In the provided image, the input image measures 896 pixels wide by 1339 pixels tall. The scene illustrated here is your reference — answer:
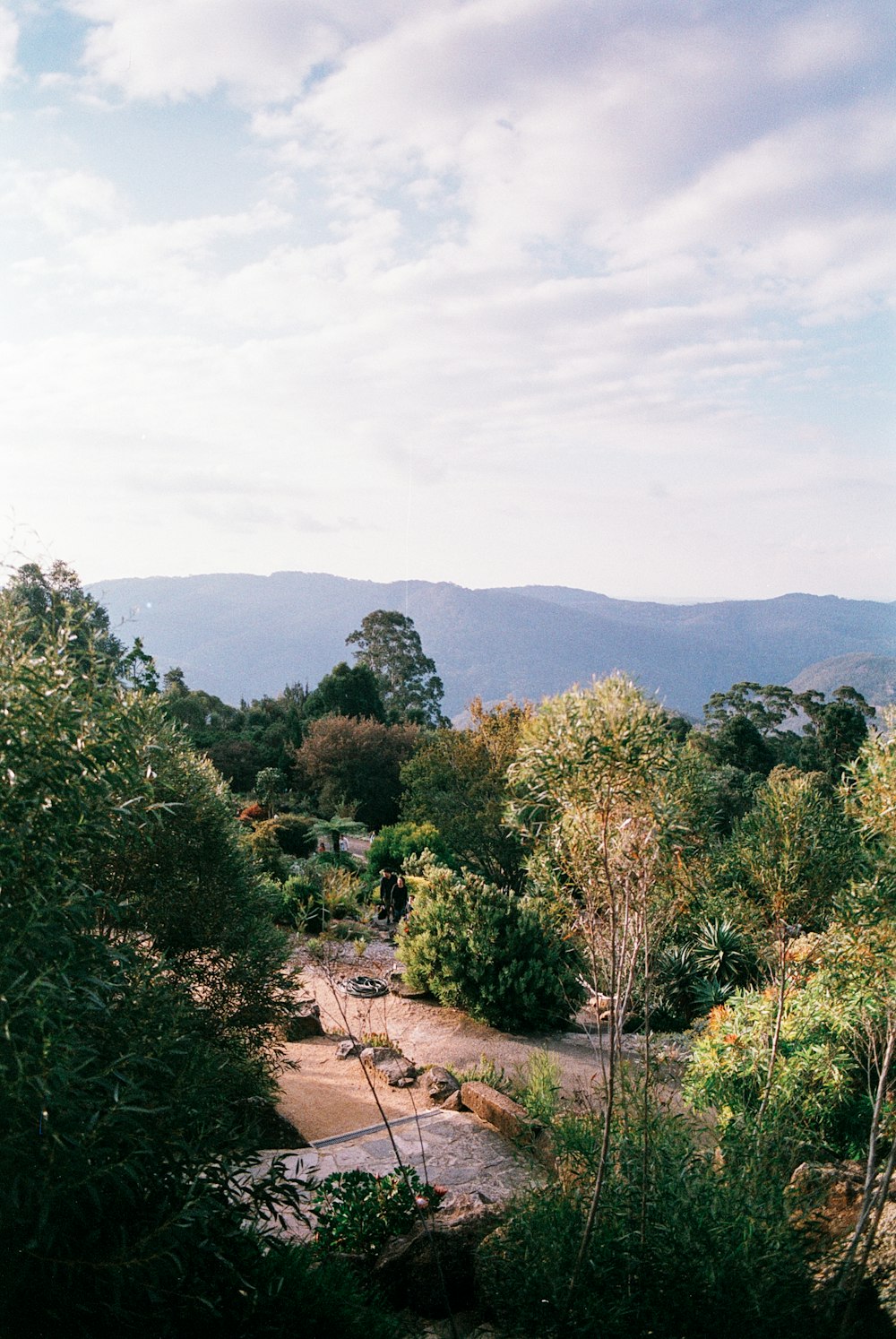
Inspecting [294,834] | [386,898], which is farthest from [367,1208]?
[294,834]

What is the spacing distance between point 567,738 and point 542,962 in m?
7.30

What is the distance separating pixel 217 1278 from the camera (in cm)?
406

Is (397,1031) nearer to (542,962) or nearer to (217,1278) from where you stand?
(542,962)

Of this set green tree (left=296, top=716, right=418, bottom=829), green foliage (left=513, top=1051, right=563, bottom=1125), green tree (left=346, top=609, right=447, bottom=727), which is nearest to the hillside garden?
green foliage (left=513, top=1051, right=563, bottom=1125)

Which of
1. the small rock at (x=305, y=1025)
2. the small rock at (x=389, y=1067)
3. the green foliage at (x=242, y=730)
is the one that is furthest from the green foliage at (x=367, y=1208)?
the green foliage at (x=242, y=730)

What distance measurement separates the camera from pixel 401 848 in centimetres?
1883

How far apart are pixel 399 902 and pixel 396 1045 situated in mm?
7795

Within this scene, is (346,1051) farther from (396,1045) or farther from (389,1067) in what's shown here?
(389,1067)

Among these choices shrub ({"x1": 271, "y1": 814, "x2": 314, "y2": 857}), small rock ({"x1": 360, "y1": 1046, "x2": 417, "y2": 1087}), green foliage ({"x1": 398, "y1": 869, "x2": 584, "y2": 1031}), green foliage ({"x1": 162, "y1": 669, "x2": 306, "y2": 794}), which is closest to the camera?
small rock ({"x1": 360, "y1": 1046, "x2": 417, "y2": 1087})

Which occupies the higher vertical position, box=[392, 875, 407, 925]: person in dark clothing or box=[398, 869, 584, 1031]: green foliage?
box=[398, 869, 584, 1031]: green foliage

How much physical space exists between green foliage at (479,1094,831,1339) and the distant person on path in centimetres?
1290

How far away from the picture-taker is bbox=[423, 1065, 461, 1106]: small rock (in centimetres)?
929

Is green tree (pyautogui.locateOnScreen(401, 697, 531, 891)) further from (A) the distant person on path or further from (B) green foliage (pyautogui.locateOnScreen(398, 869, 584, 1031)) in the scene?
(B) green foliage (pyautogui.locateOnScreen(398, 869, 584, 1031))

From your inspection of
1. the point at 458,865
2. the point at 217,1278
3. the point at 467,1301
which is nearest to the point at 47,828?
the point at 217,1278
